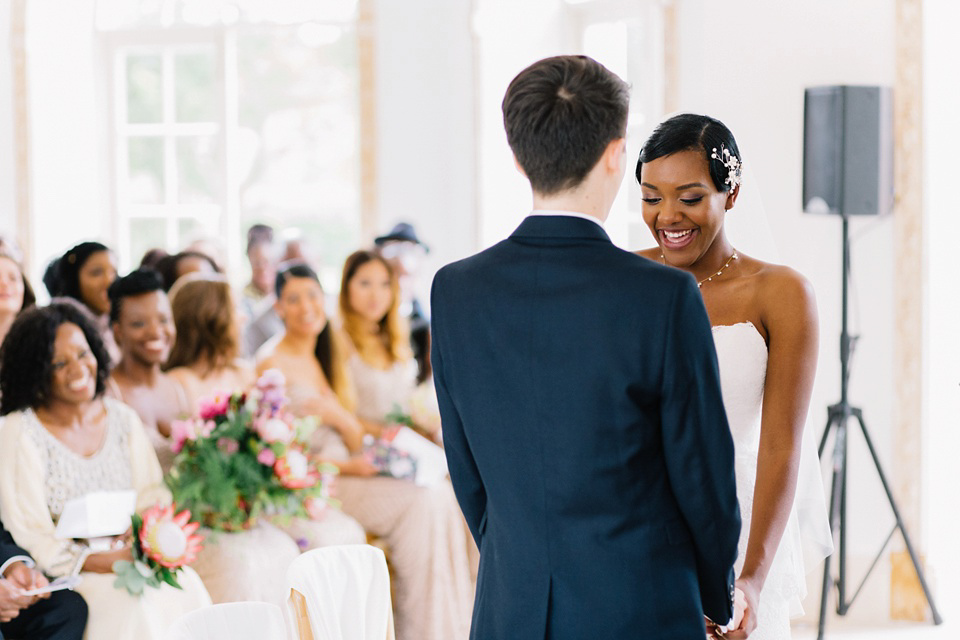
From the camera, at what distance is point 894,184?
5.28 meters

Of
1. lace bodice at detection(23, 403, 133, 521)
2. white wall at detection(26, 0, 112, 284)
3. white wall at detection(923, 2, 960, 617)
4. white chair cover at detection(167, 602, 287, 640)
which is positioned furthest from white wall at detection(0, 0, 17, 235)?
white chair cover at detection(167, 602, 287, 640)

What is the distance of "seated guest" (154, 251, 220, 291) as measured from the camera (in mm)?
5793

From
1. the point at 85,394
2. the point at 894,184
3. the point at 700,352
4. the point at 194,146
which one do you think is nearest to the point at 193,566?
the point at 85,394

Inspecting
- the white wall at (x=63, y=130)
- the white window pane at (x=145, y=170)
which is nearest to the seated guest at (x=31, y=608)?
the white wall at (x=63, y=130)

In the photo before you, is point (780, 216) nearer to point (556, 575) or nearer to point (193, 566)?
point (193, 566)

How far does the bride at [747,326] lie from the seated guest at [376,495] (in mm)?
2647

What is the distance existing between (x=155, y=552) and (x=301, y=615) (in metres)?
1.43

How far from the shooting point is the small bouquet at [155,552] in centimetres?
358

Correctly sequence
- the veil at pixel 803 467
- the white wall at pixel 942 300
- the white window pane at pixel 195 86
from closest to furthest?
1. the veil at pixel 803 467
2. the white wall at pixel 942 300
3. the white window pane at pixel 195 86

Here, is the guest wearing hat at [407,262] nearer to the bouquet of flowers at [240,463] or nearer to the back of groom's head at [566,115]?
the bouquet of flowers at [240,463]

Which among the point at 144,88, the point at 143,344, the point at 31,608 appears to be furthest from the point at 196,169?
the point at 31,608

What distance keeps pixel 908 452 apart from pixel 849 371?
19.2 inches

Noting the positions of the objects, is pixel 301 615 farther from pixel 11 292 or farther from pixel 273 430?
pixel 11 292

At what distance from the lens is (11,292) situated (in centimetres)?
479
